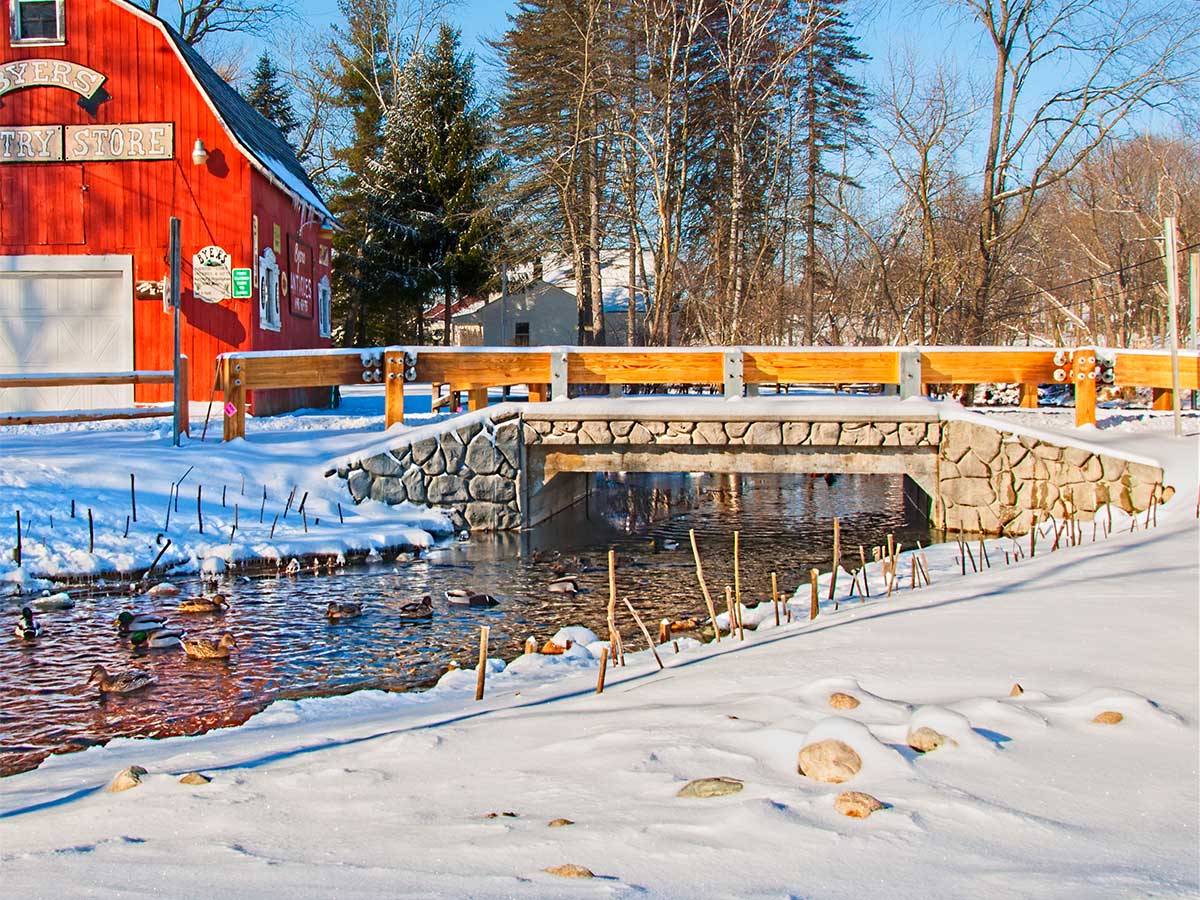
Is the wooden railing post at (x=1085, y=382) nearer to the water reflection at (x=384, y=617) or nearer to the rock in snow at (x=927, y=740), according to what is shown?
the water reflection at (x=384, y=617)

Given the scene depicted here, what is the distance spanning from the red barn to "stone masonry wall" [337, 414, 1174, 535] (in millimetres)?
6114

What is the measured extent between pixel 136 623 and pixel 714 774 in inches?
234

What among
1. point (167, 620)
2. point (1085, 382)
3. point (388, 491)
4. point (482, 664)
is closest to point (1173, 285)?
point (1085, 382)

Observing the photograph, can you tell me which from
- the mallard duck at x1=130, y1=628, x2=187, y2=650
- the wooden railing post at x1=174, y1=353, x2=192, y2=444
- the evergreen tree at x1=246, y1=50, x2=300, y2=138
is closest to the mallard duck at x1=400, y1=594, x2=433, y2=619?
the mallard duck at x1=130, y1=628, x2=187, y2=650

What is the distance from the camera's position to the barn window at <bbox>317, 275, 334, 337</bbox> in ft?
80.6

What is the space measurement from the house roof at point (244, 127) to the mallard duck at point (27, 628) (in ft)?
37.5

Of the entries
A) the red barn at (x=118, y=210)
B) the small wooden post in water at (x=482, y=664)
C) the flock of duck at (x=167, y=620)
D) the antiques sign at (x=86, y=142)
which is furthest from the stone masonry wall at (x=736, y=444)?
the antiques sign at (x=86, y=142)

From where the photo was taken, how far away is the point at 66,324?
18.0 m

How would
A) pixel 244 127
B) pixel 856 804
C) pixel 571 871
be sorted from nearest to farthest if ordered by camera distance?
1. pixel 571 871
2. pixel 856 804
3. pixel 244 127

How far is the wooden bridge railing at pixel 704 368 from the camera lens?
41.5 ft

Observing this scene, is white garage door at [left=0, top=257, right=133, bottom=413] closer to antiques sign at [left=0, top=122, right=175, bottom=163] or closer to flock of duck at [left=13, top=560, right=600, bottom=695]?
antiques sign at [left=0, top=122, right=175, bottom=163]

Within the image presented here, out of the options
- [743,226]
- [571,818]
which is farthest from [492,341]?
[571,818]

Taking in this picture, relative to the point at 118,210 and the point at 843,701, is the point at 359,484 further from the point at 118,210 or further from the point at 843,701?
the point at 843,701

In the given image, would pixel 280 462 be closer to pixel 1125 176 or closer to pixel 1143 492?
pixel 1143 492
